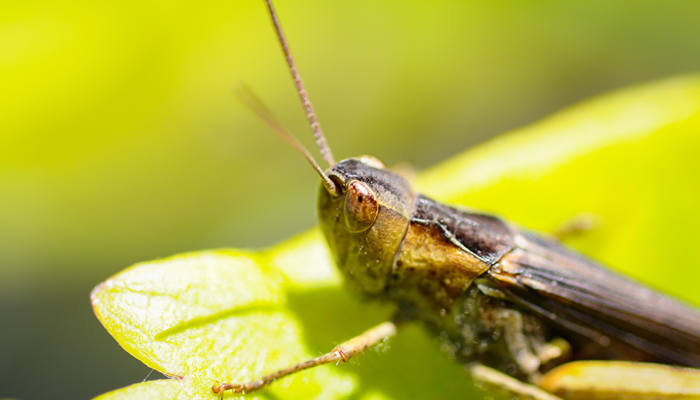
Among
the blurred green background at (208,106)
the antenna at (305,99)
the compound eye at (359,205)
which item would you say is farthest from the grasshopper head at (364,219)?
the blurred green background at (208,106)

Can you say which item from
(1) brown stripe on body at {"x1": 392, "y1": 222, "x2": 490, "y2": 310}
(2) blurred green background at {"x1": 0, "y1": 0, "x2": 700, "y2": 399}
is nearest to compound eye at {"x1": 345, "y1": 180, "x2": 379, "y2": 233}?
(1) brown stripe on body at {"x1": 392, "y1": 222, "x2": 490, "y2": 310}

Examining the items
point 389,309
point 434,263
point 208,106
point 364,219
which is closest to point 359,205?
point 364,219

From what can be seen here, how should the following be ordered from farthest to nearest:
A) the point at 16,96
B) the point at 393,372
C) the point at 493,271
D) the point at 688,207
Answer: the point at 688,207 < the point at 493,271 < the point at 393,372 < the point at 16,96

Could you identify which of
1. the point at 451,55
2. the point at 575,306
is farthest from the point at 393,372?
the point at 451,55

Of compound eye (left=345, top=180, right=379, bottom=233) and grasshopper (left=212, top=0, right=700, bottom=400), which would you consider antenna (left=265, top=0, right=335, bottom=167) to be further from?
compound eye (left=345, top=180, right=379, bottom=233)

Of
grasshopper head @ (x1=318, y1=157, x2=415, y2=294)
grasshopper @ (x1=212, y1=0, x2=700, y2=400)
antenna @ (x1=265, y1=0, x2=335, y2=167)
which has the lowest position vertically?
grasshopper @ (x1=212, y1=0, x2=700, y2=400)

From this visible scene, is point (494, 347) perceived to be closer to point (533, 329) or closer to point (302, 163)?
point (533, 329)

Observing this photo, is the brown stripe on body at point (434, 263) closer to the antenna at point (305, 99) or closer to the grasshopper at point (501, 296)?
the grasshopper at point (501, 296)
